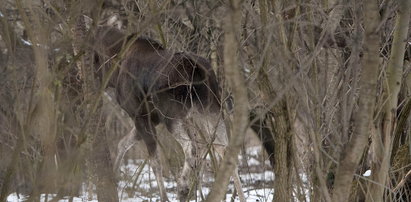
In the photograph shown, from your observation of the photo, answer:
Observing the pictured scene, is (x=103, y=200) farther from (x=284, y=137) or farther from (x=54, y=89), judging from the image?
(x=54, y=89)

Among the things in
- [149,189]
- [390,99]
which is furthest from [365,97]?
[149,189]

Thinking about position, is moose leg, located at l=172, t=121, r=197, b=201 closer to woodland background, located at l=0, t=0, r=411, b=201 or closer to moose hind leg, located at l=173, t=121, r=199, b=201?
moose hind leg, located at l=173, t=121, r=199, b=201

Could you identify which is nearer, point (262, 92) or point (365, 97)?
point (365, 97)

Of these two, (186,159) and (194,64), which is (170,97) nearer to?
(186,159)

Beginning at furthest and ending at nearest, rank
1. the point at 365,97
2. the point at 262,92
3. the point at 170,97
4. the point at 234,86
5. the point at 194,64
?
the point at 170,97
the point at 194,64
the point at 262,92
the point at 365,97
the point at 234,86

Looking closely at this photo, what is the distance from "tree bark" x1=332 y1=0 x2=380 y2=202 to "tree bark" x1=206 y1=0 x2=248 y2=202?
687mm

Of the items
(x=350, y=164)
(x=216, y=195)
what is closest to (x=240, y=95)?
(x=216, y=195)

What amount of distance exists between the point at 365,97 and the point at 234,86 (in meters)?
0.78

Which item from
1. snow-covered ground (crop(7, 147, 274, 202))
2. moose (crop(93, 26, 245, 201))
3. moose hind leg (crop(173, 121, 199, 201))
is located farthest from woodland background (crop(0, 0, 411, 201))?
moose hind leg (crop(173, 121, 199, 201))

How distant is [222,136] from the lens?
340 inches

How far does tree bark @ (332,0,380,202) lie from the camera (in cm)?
363

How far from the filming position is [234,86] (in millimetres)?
3381

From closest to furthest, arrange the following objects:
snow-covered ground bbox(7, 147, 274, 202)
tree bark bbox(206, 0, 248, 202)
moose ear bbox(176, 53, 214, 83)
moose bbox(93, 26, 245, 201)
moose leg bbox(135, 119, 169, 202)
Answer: tree bark bbox(206, 0, 248, 202), snow-covered ground bbox(7, 147, 274, 202), moose ear bbox(176, 53, 214, 83), moose bbox(93, 26, 245, 201), moose leg bbox(135, 119, 169, 202)

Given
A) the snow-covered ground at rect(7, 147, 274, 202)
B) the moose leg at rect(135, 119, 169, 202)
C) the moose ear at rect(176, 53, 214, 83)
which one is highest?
the moose ear at rect(176, 53, 214, 83)
